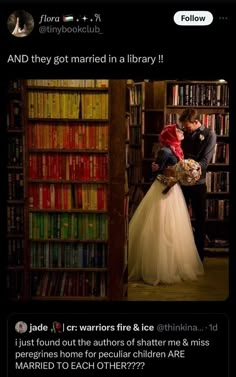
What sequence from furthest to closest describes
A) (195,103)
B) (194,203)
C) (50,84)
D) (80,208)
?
(195,103), (194,203), (80,208), (50,84)

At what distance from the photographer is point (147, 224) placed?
3.46 meters

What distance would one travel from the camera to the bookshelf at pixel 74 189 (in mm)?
2514

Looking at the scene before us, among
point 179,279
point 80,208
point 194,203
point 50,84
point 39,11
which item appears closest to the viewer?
point 39,11

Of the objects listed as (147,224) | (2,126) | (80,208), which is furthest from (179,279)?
(2,126)

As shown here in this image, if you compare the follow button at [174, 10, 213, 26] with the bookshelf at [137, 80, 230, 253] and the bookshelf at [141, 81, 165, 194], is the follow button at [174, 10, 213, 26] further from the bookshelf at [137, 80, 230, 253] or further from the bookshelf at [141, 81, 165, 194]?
the bookshelf at [141, 81, 165, 194]

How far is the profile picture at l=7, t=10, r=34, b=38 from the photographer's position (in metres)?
1.15

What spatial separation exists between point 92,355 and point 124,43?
2.54 ft

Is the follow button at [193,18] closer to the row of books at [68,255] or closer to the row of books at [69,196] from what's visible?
the row of books at [69,196]

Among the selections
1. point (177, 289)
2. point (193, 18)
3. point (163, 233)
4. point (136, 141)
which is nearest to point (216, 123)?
point (136, 141)

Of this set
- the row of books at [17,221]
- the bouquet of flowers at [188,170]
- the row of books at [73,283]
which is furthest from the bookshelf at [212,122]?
the row of books at [17,221]

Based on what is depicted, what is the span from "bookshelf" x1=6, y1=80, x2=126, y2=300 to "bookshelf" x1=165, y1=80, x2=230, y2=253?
5.89 ft

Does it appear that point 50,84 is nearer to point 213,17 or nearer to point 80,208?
point 80,208

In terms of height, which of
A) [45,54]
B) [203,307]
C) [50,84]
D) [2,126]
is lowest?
[203,307]

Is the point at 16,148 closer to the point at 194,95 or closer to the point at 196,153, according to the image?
the point at 196,153
